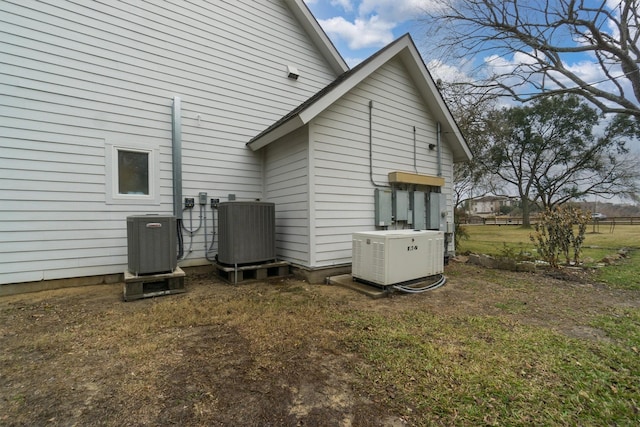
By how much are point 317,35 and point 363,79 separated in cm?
296

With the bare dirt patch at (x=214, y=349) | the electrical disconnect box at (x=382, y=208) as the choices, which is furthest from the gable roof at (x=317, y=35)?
the bare dirt patch at (x=214, y=349)

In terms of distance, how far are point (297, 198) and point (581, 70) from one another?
14411mm

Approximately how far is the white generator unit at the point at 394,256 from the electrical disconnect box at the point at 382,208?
1.31 meters

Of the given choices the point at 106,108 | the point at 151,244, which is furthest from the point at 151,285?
the point at 106,108

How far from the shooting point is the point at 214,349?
9.50 feet

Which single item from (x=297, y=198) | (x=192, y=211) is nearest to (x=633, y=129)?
(x=297, y=198)

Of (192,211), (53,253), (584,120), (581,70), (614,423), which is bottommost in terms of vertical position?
(614,423)

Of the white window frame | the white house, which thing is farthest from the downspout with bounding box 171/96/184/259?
the white window frame

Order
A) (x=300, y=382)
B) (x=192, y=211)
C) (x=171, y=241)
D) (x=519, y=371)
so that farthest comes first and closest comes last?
(x=192, y=211), (x=171, y=241), (x=519, y=371), (x=300, y=382)

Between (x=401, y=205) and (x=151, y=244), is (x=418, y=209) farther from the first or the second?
(x=151, y=244)

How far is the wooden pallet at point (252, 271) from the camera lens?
556 cm

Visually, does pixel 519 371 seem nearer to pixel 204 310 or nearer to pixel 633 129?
pixel 204 310

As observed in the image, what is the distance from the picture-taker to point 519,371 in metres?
2.50

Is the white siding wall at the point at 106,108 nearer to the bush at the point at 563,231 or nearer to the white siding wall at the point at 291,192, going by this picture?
the white siding wall at the point at 291,192
